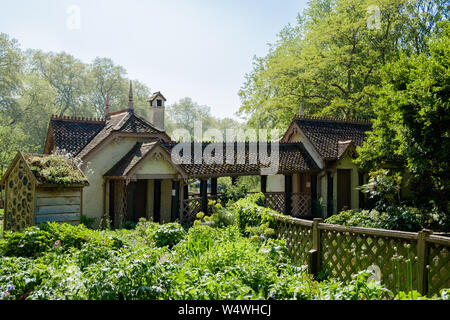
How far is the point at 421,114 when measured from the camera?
401 inches

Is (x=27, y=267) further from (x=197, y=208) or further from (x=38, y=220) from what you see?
(x=197, y=208)

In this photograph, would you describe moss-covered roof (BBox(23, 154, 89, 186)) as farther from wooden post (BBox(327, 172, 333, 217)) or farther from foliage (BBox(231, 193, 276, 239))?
wooden post (BBox(327, 172, 333, 217))

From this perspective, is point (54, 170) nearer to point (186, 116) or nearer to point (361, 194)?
point (361, 194)

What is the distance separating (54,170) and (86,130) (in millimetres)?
11263

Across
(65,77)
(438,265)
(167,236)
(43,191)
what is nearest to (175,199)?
(167,236)

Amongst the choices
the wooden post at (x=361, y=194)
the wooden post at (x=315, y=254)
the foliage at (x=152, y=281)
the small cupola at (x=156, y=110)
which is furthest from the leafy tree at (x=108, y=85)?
the foliage at (x=152, y=281)

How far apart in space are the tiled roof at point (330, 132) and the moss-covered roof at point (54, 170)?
45.7 feet

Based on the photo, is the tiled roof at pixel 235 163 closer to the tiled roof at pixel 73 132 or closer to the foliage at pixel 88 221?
the foliage at pixel 88 221

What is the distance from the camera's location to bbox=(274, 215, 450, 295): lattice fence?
5.61 meters

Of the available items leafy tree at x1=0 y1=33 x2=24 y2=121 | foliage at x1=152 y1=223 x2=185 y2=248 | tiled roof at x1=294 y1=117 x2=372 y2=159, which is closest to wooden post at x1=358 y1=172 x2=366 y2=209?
tiled roof at x1=294 y1=117 x2=372 y2=159

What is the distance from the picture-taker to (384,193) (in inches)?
557
